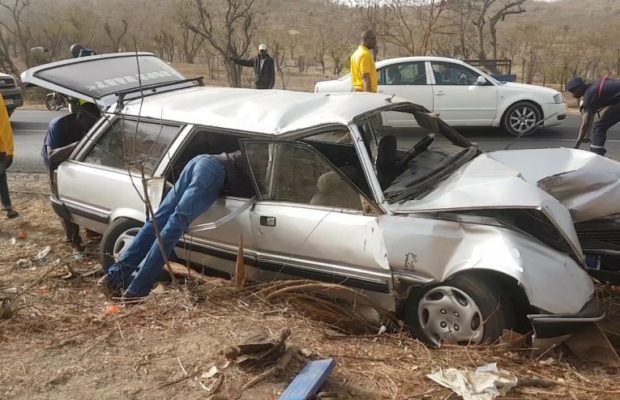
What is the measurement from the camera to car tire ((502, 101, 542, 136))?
11344mm

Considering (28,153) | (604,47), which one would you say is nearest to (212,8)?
(604,47)

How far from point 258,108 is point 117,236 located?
1544 millimetres

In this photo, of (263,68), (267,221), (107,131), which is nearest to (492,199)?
(267,221)

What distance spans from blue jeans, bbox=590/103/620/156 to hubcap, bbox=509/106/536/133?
3590mm

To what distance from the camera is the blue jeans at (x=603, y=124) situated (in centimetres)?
755

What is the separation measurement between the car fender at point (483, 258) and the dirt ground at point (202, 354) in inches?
14.1

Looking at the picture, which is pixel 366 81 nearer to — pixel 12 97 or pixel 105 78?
pixel 105 78

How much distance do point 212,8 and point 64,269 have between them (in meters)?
50.8

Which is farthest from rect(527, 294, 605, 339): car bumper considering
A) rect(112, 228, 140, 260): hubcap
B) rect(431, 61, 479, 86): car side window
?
rect(431, 61, 479, 86): car side window

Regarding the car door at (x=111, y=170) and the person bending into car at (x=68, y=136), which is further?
the person bending into car at (x=68, y=136)

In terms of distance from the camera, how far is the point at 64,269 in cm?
524

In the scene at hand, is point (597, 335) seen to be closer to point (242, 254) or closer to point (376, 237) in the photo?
point (376, 237)

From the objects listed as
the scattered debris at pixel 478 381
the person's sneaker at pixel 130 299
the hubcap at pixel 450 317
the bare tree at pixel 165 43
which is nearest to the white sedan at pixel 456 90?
the person's sneaker at pixel 130 299

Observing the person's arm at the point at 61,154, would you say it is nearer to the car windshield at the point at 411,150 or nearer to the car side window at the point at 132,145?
the car side window at the point at 132,145
